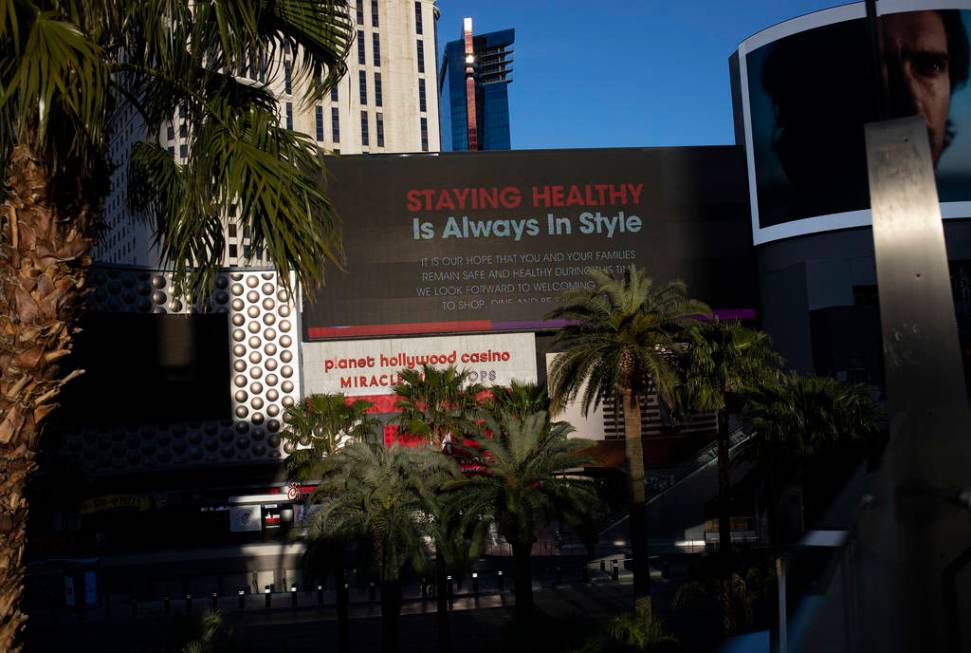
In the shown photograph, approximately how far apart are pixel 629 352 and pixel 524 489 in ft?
22.5

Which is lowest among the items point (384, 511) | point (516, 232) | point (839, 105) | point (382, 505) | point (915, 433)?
point (384, 511)

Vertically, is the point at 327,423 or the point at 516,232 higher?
the point at 516,232

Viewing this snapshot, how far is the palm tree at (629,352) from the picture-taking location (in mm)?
31297

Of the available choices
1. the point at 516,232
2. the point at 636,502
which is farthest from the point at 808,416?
the point at 516,232

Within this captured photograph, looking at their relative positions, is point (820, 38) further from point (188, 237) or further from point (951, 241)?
point (188, 237)

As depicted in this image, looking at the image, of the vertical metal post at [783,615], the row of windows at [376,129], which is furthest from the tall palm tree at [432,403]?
the row of windows at [376,129]

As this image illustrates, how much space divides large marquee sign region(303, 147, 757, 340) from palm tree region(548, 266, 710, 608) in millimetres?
30726

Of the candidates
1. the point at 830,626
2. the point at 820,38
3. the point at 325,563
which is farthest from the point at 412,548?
the point at 820,38

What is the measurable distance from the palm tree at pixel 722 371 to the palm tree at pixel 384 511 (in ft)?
36.1

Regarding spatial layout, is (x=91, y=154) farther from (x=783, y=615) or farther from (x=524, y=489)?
(x=524, y=489)

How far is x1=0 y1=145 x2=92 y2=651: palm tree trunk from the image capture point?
6.37 m

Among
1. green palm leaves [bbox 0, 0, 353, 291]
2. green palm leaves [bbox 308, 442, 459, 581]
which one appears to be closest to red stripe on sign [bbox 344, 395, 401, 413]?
green palm leaves [bbox 308, 442, 459, 581]

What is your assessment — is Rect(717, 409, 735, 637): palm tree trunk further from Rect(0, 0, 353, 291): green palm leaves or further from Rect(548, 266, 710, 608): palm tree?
Rect(0, 0, 353, 291): green palm leaves

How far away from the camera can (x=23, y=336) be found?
6398 mm
